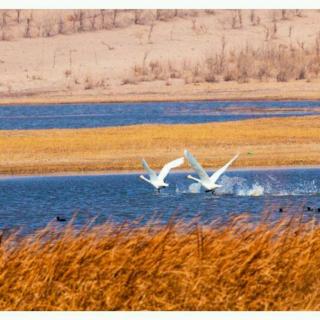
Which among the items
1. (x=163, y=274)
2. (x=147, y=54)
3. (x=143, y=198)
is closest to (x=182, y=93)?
(x=147, y=54)

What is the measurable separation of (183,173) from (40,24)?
19923 millimetres

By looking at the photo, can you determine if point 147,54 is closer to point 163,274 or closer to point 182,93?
point 182,93

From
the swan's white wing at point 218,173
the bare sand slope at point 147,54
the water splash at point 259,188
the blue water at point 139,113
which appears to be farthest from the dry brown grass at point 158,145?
the bare sand slope at point 147,54

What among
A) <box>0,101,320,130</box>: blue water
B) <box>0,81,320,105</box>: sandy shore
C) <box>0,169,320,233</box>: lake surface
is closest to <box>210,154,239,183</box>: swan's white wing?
<box>0,169,320,233</box>: lake surface

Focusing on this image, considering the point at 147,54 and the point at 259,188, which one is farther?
the point at 147,54

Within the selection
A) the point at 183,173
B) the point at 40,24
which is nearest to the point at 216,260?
the point at 183,173

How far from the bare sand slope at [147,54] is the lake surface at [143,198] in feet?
53.4

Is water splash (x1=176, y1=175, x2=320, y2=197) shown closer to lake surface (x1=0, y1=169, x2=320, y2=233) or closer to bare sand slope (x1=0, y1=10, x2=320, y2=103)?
lake surface (x1=0, y1=169, x2=320, y2=233)

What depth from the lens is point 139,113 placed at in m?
42.8

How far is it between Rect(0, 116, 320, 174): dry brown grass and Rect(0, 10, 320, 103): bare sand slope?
862 cm

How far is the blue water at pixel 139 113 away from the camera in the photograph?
39094 mm

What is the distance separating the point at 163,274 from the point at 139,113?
93.3ft

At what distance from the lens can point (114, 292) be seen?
14398 millimetres

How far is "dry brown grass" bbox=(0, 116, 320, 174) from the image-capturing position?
30.2m
